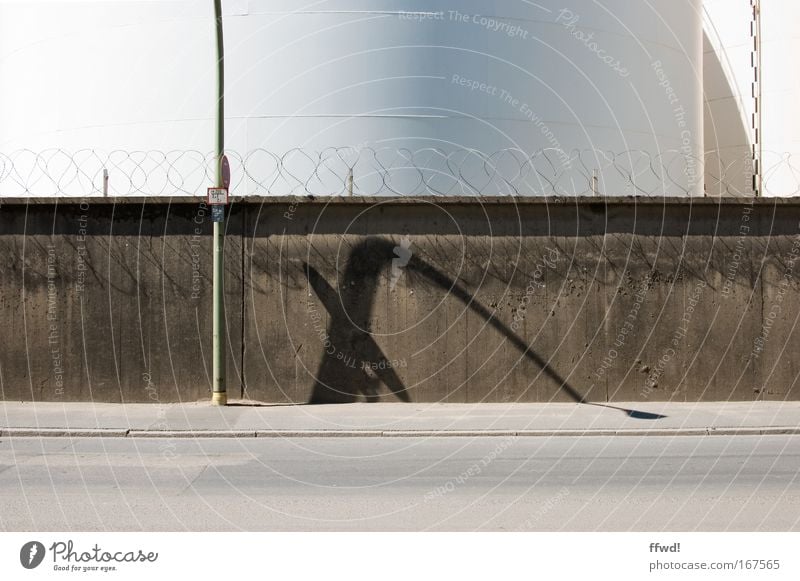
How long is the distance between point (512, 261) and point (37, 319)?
755cm

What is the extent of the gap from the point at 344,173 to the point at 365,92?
5.28 ft

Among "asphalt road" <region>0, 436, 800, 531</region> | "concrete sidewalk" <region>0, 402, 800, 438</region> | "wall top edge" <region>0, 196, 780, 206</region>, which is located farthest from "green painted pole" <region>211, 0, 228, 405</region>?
"asphalt road" <region>0, 436, 800, 531</region>

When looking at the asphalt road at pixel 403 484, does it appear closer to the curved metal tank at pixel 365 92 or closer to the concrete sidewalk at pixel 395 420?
the concrete sidewalk at pixel 395 420

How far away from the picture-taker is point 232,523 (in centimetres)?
626

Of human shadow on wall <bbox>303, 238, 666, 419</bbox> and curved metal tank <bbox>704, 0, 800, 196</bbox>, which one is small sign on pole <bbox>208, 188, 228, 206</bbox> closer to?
human shadow on wall <bbox>303, 238, 666, 419</bbox>

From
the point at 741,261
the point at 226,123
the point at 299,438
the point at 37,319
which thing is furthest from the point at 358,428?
the point at 226,123

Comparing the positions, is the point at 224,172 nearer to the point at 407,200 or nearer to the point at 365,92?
the point at 407,200

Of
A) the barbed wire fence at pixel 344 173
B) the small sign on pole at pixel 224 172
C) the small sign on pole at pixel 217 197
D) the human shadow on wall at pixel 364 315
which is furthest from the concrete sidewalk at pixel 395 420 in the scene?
the barbed wire fence at pixel 344 173

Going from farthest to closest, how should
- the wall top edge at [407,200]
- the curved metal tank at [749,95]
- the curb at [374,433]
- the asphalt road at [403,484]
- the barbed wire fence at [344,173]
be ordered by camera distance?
the curved metal tank at [749,95] → the barbed wire fence at [344,173] → the wall top edge at [407,200] → the curb at [374,433] → the asphalt road at [403,484]

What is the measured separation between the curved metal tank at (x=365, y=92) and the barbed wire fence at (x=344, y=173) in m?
0.04

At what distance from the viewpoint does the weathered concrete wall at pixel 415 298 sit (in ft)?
43.5

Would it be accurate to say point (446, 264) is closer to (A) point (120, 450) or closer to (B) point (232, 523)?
(A) point (120, 450)

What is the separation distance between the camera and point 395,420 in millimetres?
11758

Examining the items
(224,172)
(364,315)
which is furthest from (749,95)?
(224,172)
